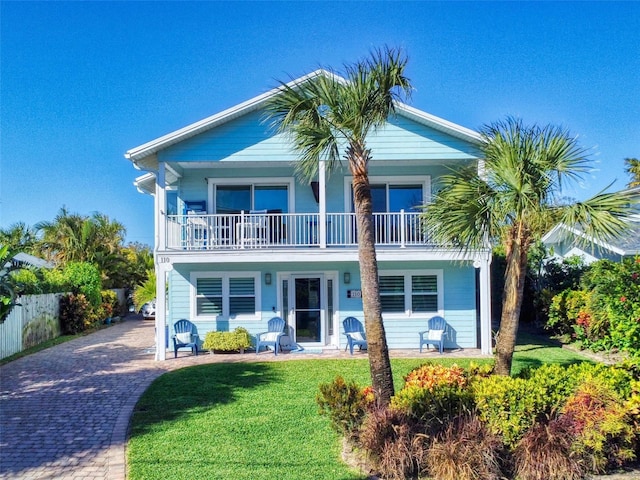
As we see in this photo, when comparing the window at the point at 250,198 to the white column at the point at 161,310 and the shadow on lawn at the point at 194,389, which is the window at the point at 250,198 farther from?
the shadow on lawn at the point at 194,389

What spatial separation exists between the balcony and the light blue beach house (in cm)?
4

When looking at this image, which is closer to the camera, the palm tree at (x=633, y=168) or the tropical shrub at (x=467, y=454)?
the tropical shrub at (x=467, y=454)

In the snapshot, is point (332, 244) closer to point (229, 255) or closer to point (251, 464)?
point (229, 255)

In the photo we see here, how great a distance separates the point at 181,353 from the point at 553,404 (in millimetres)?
10936

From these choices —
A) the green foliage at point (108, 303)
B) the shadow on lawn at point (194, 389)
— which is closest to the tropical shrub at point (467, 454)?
the shadow on lawn at point (194, 389)

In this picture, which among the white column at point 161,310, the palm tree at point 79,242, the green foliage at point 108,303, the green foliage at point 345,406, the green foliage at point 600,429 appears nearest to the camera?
the green foliage at point 600,429

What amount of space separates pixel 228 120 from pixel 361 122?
316 inches

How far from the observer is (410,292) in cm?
1435

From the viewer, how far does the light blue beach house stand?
13.2m

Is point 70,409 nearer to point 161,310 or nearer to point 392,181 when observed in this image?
point 161,310

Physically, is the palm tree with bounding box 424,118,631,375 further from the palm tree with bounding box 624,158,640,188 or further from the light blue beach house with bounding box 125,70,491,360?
the palm tree with bounding box 624,158,640,188

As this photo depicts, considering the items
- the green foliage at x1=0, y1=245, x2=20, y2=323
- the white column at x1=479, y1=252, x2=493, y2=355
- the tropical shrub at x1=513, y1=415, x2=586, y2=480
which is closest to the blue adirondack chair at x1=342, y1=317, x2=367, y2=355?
the white column at x1=479, y1=252, x2=493, y2=355

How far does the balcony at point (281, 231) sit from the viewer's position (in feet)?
43.9

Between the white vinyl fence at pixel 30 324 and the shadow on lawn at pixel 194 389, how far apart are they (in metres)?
6.33
